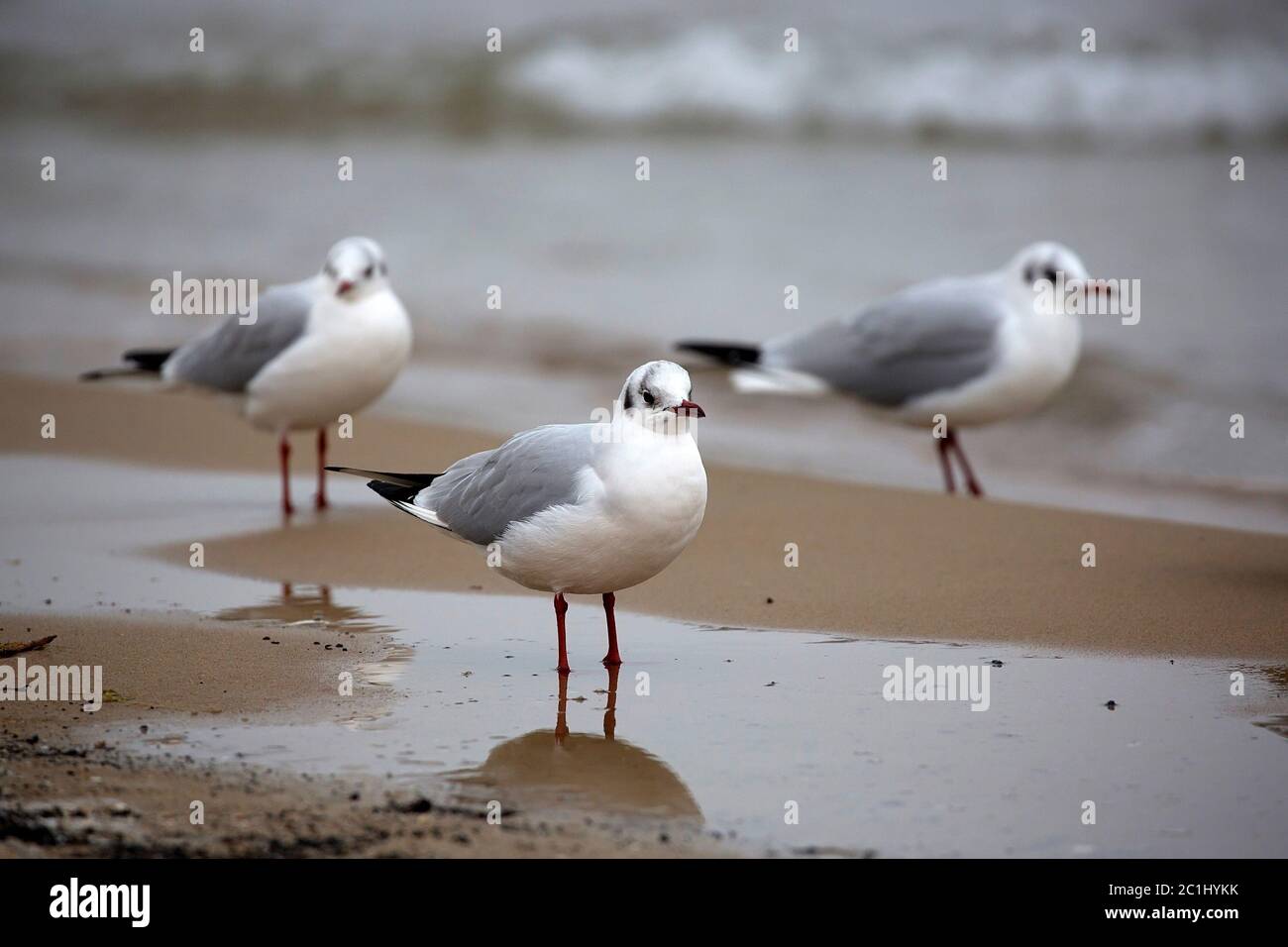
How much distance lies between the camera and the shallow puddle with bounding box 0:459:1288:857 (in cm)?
385

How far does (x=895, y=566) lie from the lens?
6.39m

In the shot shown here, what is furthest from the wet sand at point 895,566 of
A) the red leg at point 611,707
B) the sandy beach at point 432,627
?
the red leg at point 611,707

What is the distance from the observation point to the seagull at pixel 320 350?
7.82 meters

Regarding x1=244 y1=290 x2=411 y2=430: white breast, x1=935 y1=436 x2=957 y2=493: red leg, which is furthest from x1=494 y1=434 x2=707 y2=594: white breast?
x1=935 y1=436 x2=957 y2=493: red leg

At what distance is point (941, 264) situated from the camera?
12.5 meters

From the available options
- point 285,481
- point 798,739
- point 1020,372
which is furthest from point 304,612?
point 1020,372

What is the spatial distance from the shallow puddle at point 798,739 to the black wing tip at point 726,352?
3284 mm

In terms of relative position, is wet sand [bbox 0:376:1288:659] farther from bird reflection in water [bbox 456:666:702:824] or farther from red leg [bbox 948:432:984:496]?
bird reflection in water [bbox 456:666:702:824]

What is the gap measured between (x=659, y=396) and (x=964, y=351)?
385 centimetres

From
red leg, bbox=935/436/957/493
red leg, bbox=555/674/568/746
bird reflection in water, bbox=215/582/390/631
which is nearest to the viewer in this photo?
red leg, bbox=555/674/568/746

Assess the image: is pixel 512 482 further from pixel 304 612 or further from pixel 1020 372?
pixel 1020 372

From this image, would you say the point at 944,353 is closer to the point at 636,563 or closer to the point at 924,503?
the point at 924,503

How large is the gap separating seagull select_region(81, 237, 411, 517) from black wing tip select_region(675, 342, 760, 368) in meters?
1.72
